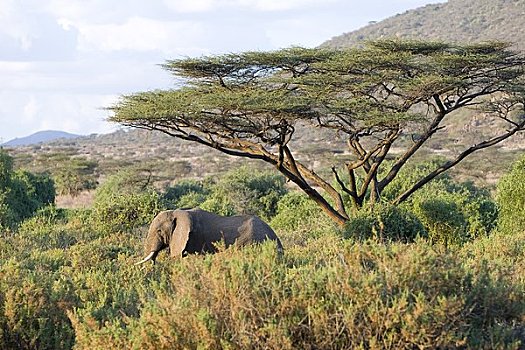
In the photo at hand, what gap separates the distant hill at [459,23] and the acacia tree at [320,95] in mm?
40198

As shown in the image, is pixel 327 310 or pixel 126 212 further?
pixel 126 212

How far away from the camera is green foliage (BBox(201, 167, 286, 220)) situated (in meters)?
22.6

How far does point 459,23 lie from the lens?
73.6 meters

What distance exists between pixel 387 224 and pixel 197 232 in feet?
13.3

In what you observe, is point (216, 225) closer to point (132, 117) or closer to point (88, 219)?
point (132, 117)

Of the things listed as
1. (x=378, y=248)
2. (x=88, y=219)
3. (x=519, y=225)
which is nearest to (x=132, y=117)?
(x=88, y=219)

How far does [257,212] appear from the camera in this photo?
22609mm

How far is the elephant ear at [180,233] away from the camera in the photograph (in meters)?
10.4

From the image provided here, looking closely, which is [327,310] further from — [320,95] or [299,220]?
[299,220]

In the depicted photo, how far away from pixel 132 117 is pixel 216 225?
17.2 feet

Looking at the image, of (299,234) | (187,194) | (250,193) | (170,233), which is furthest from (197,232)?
(187,194)

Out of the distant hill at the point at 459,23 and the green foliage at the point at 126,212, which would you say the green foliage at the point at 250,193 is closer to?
the green foliage at the point at 126,212

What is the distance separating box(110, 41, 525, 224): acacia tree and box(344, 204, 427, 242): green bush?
1.93 m

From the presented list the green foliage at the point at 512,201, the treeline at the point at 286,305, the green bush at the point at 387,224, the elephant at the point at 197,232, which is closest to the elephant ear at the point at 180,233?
the elephant at the point at 197,232
